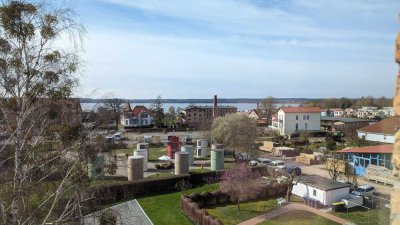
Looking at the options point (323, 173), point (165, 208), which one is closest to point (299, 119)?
point (323, 173)

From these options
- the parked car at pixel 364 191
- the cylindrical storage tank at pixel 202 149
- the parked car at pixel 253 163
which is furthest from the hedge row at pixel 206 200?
the cylindrical storage tank at pixel 202 149

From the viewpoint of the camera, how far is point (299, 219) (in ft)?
81.5

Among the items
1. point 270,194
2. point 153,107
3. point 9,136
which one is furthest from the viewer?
point 153,107

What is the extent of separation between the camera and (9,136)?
996cm

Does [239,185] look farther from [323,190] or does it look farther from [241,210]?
[323,190]

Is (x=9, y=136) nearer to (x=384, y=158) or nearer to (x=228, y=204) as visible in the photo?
(x=228, y=204)

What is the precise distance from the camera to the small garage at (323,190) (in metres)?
27.7

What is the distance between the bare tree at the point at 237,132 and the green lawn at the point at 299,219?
22.6 metres

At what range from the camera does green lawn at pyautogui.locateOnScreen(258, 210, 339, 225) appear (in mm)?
24013

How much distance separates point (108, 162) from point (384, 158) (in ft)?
101

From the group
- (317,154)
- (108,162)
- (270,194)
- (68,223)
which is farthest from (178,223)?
(317,154)

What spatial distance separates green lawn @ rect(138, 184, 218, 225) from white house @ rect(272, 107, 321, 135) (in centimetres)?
4161

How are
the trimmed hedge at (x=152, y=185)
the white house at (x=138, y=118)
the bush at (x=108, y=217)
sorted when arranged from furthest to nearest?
the white house at (x=138, y=118) < the trimmed hedge at (x=152, y=185) < the bush at (x=108, y=217)

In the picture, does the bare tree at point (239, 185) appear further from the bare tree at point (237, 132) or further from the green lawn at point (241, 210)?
the bare tree at point (237, 132)
